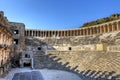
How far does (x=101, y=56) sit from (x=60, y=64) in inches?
291

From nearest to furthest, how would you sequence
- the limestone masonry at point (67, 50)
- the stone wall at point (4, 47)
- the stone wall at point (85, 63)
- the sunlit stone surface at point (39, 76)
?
1. the stone wall at point (85, 63)
2. the stone wall at point (4, 47)
3. the sunlit stone surface at point (39, 76)
4. the limestone masonry at point (67, 50)

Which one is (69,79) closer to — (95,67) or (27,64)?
(95,67)

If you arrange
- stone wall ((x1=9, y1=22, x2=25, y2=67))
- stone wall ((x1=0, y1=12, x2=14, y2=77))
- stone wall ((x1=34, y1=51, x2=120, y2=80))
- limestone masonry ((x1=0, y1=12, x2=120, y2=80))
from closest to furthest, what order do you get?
stone wall ((x1=34, y1=51, x2=120, y2=80)), stone wall ((x1=0, y1=12, x2=14, y2=77)), limestone masonry ((x1=0, y1=12, x2=120, y2=80)), stone wall ((x1=9, y1=22, x2=25, y2=67))

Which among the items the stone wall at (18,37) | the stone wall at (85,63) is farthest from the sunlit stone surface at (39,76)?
the stone wall at (18,37)

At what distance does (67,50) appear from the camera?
120 feet

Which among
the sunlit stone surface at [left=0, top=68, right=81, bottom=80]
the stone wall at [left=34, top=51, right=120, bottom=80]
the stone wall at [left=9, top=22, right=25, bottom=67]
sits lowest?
the sunlit stone surface at [left=0, top=68, right=81, bottom=80]

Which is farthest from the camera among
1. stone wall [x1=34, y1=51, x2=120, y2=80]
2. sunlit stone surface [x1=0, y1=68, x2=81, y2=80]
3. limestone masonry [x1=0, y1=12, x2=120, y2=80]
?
limestone masonry [x1=0, y1=12, x2=120, y2=80]

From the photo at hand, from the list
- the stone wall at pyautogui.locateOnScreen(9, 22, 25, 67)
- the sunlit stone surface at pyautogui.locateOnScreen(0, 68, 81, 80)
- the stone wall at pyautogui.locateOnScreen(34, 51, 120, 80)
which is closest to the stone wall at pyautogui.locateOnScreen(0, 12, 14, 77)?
the sunlit stone surface at pyautogui.locateOnScreen(0, 68, 81, 80)

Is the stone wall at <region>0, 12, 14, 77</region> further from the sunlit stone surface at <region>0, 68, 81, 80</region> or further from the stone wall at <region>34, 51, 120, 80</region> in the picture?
the stone wall at <region>34, 51, 120, 80</region>

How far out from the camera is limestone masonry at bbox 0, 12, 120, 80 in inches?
801

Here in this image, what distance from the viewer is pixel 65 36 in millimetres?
42281

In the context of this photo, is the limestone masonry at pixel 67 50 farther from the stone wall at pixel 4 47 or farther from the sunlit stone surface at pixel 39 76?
the sunlit stone surface at pixel 39 76

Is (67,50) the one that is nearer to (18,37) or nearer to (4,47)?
(18,37)

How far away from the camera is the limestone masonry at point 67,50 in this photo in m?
20.4
